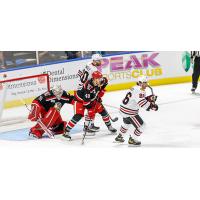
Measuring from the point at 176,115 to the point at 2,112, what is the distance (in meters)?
2.10

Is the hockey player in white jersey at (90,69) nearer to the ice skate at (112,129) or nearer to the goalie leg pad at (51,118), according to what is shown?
the goalie leg pad at (51,118)

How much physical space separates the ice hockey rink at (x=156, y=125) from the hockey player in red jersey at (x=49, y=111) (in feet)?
0.47

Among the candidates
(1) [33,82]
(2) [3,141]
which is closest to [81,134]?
(2) [3,141]

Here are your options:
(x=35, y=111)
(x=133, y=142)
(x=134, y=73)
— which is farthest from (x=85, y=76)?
(x=134, y=73)

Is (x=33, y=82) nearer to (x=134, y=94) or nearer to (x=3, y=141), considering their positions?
(x=3, y=141)

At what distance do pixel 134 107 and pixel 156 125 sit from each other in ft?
2.26

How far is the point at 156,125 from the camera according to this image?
8.06m

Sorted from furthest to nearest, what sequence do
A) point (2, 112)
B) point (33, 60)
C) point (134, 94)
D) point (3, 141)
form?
1. point (33, 60)
2. point (2, 112)
3. point (3, 141)
4. point (134, 94)

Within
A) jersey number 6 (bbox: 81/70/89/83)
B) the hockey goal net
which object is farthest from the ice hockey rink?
jersey number 6 (bbox: 81/70/89/83)

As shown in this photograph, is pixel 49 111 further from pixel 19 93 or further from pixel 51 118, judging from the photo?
pixel 19 93

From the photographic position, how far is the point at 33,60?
9.37m

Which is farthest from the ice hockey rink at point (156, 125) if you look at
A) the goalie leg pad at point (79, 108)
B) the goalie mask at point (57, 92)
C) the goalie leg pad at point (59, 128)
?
the goalie mask at point (57, 92)

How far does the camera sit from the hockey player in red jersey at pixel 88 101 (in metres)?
7.84

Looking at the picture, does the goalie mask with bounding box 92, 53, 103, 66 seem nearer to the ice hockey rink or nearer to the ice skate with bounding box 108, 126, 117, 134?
the ice hockey rink
